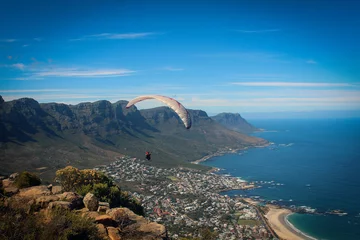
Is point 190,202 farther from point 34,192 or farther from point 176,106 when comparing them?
point 34,192

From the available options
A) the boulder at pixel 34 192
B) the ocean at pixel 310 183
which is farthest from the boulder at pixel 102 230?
the ocean at pixel 310 183

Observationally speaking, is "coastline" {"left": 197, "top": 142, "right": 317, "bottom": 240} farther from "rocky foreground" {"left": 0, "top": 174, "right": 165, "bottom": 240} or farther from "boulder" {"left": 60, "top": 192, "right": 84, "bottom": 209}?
"boulder" {"left": 60, "top": 192, "right": 84, "bottom": 209}

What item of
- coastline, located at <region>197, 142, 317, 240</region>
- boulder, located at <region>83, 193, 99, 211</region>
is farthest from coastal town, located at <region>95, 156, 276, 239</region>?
boulder, located at <region>83, 193, 99, 211</region>

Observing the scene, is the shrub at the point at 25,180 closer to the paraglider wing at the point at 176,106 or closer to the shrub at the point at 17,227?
the shrub at the point at 17,227

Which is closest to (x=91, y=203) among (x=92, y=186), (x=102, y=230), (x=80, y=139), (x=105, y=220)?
(x=105, y=220)

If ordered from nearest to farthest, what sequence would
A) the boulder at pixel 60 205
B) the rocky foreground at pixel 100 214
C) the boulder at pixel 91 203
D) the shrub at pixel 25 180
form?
1. the rocky foreground at pixel 100 214
2. the boulder at pixel 60 205
3. the boulder at pixel 91 203
4. the shrub at pixel 25 180
